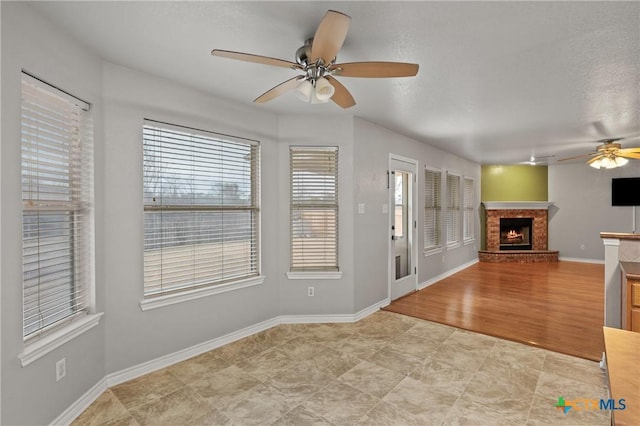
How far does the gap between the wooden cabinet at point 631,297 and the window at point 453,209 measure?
3868mm

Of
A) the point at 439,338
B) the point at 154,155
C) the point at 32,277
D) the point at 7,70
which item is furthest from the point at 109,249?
the point at 439,338

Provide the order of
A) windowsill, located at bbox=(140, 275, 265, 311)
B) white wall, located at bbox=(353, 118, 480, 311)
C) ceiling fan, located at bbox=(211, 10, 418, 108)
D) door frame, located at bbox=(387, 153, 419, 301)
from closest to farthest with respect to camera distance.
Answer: ceiling fan, located at bbox=(211, 10, 418, 108)
windowsill, located at bbox=(140, 275, 265, 311)
white wall, located at bbox=(353, 118, 480, 311)
door frame, located at bbox=(387, 153, 419, 301)

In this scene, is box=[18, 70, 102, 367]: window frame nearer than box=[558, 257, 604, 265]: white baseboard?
Yes

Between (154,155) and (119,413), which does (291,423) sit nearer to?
(119,413)

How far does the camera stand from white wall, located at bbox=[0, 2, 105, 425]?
1.64m

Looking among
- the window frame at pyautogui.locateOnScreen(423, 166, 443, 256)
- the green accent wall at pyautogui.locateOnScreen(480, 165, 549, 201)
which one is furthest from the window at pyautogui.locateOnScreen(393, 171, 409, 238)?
the green accent wall at pyautogui.locateOnScreen(480, 165, 549, 201)

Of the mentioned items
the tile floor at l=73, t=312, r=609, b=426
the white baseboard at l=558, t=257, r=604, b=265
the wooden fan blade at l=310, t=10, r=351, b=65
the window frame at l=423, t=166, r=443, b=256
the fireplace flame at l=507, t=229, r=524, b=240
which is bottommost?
the tile floor at l=73, t=312, r=609, b=426

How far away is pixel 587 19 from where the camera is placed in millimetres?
1819

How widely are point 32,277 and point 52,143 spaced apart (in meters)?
0.83

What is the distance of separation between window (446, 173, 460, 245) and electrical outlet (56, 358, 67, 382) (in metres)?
6.07

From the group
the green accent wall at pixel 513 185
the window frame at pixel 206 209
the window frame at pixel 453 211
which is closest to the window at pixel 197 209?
the window frame at pixel 206 209

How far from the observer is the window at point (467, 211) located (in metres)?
7.10

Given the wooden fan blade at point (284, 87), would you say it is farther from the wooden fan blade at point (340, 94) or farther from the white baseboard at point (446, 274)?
the white baseboard at point (446, 274)

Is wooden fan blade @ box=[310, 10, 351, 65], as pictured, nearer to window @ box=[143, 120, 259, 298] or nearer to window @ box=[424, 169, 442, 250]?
window @ box=[143, 120, 259, 298]
